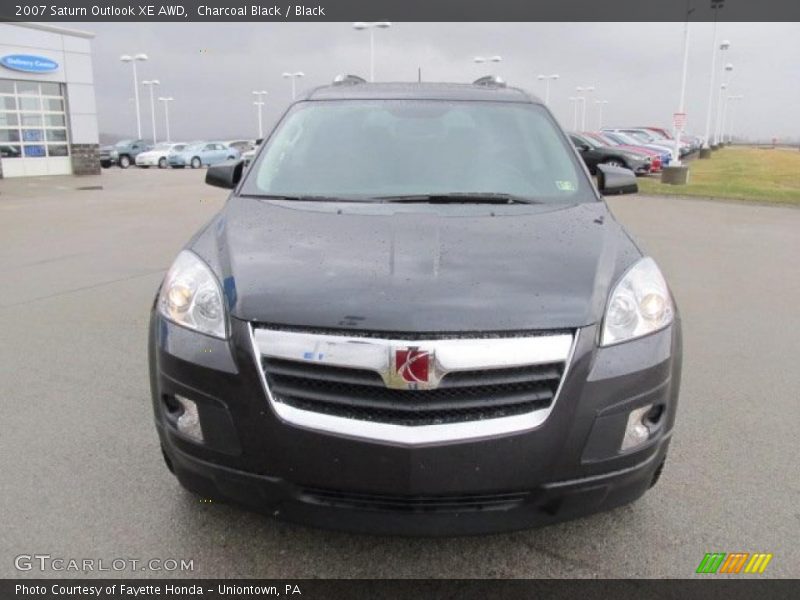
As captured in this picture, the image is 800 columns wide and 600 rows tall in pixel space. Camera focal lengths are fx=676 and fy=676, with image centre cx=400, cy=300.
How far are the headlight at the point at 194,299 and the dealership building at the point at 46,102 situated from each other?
2538 centimetres

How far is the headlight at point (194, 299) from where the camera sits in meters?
2.37

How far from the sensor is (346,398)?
217 centimetres

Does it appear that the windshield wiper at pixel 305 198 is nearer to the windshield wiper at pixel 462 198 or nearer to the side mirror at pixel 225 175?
the windshield wiper at pixel 462 198

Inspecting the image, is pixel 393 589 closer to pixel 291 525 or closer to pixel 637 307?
pixel 291 525

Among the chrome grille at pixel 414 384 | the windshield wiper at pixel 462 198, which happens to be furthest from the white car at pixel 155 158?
the chrome grille at pixel 414 384

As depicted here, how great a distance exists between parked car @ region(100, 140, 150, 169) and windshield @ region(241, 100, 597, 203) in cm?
4042

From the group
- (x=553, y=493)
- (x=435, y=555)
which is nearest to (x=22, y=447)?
(x=435, y=555)

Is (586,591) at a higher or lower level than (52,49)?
lower

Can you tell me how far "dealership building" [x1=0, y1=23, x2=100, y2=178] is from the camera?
2377cm

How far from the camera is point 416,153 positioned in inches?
143

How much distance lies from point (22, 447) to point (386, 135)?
2504 millimetres

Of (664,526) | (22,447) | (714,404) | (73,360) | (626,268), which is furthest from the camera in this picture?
(73,360)

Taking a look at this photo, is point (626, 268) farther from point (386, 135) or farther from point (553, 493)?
point (386, 135)

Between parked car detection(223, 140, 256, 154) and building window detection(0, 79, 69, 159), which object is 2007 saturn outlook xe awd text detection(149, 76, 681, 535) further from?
parked car detection(223, 140, 256, 154)
